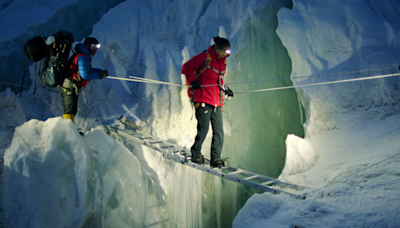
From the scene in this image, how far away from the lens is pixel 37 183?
2.85 meters

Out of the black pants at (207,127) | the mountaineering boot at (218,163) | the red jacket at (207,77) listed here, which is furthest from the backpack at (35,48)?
the mountaineering boot at (218,163)

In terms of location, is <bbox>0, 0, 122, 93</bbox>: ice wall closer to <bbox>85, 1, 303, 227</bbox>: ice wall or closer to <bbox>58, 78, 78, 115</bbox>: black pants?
<bbox>85, 1, 303, 227</bbox>: ice wall

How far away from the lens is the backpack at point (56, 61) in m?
3.42

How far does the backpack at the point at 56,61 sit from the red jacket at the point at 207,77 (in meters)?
1.49

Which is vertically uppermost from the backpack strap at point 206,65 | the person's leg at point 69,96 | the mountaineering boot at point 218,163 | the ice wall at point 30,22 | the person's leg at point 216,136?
the ice wall at point 30,22

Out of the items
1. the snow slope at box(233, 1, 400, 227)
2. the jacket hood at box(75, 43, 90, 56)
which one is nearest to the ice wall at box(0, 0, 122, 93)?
the jacket hood at box(75, 43, 90, 56)

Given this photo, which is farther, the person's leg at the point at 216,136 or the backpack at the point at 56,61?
the backpack at the point at 56,61

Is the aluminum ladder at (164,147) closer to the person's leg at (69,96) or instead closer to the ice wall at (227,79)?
the ice wall at (227,79)

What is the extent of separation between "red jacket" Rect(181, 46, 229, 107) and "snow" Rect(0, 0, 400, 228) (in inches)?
36.8

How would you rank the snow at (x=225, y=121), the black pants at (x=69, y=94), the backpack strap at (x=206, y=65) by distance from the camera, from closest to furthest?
the snow at (x=225, y=121) < the backpack strap at (x=206, y=65) < the black pants at (x=69, y=94)

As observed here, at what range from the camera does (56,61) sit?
11.2ft

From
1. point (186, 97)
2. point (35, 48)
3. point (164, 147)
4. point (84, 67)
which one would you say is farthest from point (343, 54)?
point (35, 48)

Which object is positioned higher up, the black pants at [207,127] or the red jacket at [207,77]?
the red jacket at [207,77]

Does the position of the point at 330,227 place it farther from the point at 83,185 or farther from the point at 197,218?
the point at 197,218
